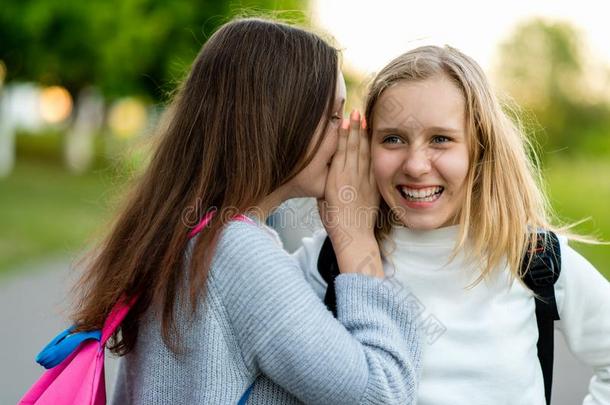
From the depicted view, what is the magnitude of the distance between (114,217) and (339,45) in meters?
0.84

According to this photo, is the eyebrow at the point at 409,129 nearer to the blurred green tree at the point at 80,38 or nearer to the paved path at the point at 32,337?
the paved path at the point at 32,337

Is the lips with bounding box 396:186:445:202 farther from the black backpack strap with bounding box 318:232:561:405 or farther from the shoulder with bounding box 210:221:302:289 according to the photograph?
the shoulder with bounding box 210:221:302:289

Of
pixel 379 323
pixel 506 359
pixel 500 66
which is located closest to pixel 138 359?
pixel 379 323

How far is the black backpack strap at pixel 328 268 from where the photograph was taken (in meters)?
2.30

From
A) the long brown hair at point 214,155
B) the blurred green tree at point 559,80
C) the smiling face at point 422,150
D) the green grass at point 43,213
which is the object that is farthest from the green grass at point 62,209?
Answer: the blurred green tree at point 559,80

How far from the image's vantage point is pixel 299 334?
73.4 inches

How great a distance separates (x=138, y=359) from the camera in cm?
212

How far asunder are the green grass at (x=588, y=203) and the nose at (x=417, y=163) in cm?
615

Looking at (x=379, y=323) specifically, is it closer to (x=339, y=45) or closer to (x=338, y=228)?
(x=338, y=228)

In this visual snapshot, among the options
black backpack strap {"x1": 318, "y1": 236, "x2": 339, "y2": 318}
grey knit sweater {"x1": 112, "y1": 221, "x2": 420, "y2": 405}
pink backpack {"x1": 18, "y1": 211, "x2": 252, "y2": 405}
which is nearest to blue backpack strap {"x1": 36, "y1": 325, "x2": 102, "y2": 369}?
pink backpack {"x1": 18, "y1": 211, "x2": 252, "y2": 405}

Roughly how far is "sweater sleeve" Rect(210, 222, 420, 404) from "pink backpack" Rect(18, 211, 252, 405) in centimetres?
11

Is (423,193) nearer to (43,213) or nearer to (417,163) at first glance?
(417,163)

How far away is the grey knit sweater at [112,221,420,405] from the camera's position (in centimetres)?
187

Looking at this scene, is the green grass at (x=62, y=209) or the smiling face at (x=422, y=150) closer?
the smiling face at (x=422, y=150)
